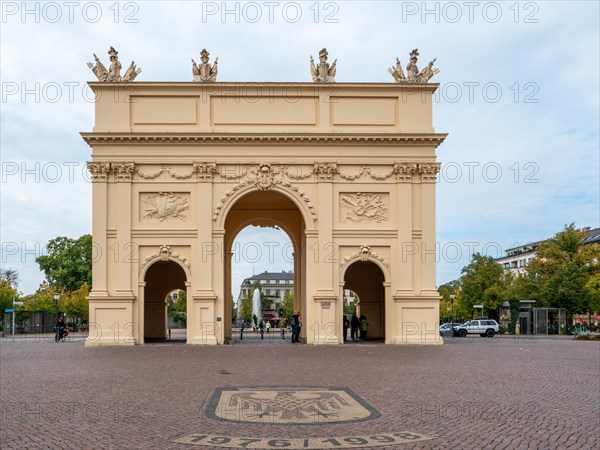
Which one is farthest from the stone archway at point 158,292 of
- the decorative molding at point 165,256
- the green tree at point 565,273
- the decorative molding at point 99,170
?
the green tree at point 565,273

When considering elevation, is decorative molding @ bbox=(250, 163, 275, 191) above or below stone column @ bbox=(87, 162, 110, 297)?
above

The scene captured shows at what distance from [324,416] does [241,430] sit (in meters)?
1.88

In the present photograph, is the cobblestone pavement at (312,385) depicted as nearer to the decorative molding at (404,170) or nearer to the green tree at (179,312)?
the decorative molding at (404,170)

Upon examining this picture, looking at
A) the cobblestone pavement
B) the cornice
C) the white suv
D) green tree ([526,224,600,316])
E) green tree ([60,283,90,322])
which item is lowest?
the white suv

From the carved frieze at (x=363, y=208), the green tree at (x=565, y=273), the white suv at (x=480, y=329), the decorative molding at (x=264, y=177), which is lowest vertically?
the white suv at (x=480, y=329)

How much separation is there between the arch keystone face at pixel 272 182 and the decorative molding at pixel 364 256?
60 mm

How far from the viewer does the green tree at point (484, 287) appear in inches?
3150

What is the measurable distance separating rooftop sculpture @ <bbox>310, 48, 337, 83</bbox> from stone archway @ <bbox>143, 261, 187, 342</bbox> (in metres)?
14.3

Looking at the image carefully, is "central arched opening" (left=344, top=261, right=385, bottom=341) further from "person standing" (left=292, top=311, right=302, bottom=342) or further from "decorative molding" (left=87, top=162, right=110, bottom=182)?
"decorative molding" (left=87, top=162, right=110, bottom=182)

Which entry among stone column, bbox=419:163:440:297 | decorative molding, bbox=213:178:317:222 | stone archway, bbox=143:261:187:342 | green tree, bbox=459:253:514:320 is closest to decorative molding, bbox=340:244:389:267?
stone column, bbox=419:163:440:297

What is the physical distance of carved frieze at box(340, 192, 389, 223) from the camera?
40.9 meters

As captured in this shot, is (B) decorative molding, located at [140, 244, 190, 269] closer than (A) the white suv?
Yes

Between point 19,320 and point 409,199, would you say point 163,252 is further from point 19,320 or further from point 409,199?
point 19,320

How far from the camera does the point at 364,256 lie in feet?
133
